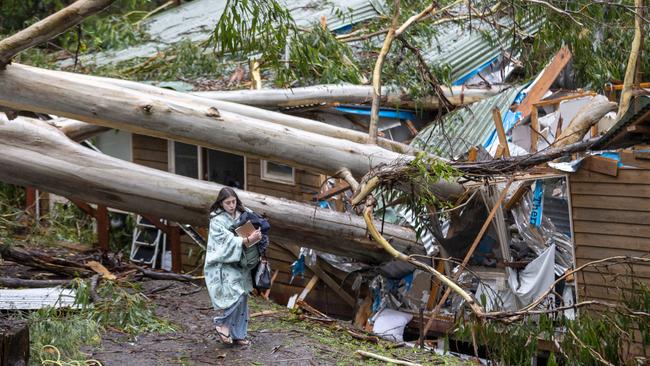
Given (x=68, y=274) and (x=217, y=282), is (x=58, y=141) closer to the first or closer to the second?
(x=68, y=274)

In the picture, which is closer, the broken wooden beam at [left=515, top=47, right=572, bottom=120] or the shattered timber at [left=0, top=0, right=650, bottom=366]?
the shattered timber at [left=0, top=0, right=650, bottom=366]

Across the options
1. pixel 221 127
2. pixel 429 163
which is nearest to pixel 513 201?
pixel 429 163

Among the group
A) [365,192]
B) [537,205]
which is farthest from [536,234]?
[365,192]

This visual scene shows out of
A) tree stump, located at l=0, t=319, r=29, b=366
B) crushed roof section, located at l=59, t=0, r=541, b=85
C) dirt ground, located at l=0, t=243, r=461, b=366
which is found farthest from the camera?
crushed roof section, located at l=59, t=0, r=541, b=85

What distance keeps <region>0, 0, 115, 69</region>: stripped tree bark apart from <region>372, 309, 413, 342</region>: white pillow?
5238mm

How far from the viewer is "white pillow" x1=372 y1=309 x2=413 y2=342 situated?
12008 millimetres

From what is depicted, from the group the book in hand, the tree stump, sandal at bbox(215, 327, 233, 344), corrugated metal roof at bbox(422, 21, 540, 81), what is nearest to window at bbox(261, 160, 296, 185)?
corrugated metal roof at bbox(422, 21, 540, 81)

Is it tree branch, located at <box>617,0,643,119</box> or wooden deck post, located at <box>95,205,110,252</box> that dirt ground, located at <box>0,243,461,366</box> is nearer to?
tree branch, located at <box>617,0,643,119</box>

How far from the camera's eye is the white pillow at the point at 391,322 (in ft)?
39.4

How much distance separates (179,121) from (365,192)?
80.7 inches

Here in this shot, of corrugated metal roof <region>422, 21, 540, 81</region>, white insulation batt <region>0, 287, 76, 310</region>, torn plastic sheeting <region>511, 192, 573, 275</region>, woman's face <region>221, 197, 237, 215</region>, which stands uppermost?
corrugated metal roof <region>422, 21, 540, 81</region>

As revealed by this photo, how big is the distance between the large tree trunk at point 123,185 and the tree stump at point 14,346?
3.89m

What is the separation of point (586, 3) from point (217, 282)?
629cm

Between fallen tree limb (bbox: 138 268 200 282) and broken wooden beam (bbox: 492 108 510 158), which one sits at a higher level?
broken wooden beam (bbox: 492 108 510 158)
